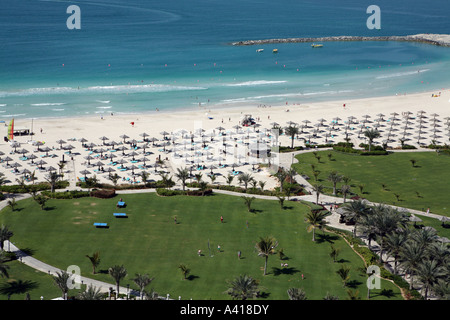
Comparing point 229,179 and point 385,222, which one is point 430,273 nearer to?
point 385,222

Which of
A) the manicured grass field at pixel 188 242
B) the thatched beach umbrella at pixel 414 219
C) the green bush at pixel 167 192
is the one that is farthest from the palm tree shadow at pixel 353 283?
the green bush at pixel 167 192

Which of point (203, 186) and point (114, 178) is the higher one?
point (114, 178)

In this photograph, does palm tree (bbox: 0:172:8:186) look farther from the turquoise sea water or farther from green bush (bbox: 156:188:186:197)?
the turquoise sea water

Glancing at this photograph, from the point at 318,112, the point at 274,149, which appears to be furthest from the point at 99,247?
the point at 318,112

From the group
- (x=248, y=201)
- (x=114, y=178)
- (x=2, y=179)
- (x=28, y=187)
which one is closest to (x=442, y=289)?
(x=248, y=201)

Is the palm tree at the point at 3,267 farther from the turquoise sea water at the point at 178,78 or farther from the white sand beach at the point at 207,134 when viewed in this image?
the turquoise sea water at the point at 178,78

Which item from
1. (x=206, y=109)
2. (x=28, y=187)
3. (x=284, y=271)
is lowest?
(x=284, y=271)

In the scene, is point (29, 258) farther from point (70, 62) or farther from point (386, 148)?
point (70, 62)

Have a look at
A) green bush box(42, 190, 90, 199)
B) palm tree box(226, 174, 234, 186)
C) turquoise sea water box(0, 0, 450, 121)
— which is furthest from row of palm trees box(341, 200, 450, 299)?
turquoise sea water box(0, 0, 450, 121)
